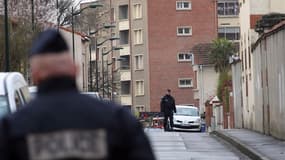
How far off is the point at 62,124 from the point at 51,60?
1.14ft

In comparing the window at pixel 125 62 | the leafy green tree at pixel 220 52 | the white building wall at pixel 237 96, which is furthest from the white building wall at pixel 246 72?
the window at pixel 125 62

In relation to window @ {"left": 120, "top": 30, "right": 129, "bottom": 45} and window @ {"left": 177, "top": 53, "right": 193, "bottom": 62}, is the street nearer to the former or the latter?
window @ {"left": 177, "top": 53, "right": 193, "bottom": 62}

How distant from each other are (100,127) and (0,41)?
34415 mm

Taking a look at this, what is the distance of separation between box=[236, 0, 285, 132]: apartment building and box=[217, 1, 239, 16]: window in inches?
2106

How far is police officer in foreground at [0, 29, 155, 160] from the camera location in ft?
15.8

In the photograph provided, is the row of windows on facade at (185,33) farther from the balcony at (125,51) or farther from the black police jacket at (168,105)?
the black police jacket at (168,105)

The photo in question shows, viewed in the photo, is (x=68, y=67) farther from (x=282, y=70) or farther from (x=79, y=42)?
(x=79, y=42)

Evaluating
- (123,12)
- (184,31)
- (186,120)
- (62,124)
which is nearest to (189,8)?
(184,31)

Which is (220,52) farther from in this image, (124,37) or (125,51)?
(124,37)

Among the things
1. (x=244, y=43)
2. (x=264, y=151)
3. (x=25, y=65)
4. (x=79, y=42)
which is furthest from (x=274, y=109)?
(x=79, y=42)

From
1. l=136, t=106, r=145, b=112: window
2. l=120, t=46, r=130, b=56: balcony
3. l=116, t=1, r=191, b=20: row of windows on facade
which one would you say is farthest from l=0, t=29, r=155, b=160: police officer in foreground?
l=120, t=46, r=130, b=56: balcony

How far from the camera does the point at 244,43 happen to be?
1871 inches

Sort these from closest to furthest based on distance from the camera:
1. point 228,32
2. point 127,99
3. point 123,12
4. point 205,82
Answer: point 205,82
point 127,99
point 123,12
point 228,32

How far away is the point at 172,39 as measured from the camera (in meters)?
97.5
